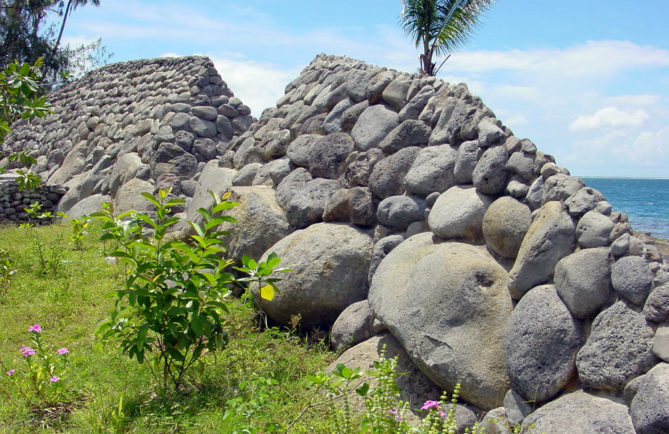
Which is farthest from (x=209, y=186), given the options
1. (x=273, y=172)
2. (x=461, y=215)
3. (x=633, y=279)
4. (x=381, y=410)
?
(x=633, y=279)

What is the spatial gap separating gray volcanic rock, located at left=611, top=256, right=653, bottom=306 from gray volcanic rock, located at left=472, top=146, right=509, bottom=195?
1.09m

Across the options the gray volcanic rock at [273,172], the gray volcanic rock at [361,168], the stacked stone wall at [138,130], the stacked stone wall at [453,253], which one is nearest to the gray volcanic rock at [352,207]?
the stacked stone wall at [453,253]

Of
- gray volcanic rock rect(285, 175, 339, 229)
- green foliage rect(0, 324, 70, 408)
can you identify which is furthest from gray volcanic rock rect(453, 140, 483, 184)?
green foliage rect(0, 324, 70, 408)

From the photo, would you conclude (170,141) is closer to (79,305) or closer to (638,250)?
(79,305)

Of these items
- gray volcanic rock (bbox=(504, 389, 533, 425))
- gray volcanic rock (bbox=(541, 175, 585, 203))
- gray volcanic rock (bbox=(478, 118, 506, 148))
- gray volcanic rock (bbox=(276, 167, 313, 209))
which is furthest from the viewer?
gray volcanic rock (bbox=(276, 167, 313, 209))

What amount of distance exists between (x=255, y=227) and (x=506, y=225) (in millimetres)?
2486

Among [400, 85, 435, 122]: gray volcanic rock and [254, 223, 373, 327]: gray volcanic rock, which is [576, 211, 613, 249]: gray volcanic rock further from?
[400, 85, 435, 122]: gray volcanic rock

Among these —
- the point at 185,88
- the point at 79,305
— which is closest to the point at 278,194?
the point at 79,305

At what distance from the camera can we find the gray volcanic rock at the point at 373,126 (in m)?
4.95

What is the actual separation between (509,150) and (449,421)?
188 centimetres

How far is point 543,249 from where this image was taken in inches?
119

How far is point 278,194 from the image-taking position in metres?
5.45

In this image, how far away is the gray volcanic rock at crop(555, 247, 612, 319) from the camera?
2.69 meters

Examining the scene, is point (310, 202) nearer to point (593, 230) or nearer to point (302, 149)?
point (302, 149)
